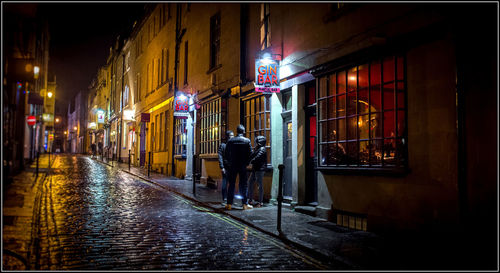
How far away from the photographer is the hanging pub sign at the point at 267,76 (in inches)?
399

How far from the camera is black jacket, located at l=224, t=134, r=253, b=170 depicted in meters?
9.52

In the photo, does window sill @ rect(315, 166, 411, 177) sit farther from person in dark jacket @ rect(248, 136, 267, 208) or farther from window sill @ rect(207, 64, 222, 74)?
window sill @ rect(207, 64, 222, 74)

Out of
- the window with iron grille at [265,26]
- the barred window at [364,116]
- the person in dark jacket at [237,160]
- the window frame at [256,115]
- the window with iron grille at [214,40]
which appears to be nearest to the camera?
the barred window at [364,116]

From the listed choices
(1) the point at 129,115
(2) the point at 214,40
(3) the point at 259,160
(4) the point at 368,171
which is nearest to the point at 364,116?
(4) the point at 368,171

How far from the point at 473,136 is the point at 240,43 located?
29.0 feet

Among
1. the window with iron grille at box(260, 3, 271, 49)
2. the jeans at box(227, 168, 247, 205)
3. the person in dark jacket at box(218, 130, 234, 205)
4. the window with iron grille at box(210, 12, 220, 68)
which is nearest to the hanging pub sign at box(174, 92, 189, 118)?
the window with iron grille at box(210, 12, 220, 68)

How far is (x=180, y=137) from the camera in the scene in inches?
766

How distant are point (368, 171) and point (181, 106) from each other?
1167 centimetres

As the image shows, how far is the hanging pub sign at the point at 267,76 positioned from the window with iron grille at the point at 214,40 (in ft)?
18.2

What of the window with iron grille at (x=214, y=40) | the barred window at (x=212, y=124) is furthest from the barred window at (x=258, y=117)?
the window with iron grille at (x=214, y=40)

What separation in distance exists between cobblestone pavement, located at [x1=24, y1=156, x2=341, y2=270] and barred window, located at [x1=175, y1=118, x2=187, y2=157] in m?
8.86

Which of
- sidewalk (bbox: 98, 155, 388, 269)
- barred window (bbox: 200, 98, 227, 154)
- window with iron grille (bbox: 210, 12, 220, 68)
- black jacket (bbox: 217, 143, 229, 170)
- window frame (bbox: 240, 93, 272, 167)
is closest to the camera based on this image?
sidewalk (bbox: 98, 155, 388, 269)

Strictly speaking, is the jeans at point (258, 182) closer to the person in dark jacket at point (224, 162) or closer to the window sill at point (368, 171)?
the person in dark jacket at point (224, 162)

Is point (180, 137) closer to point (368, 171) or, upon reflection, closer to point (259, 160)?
point (259, 160)
